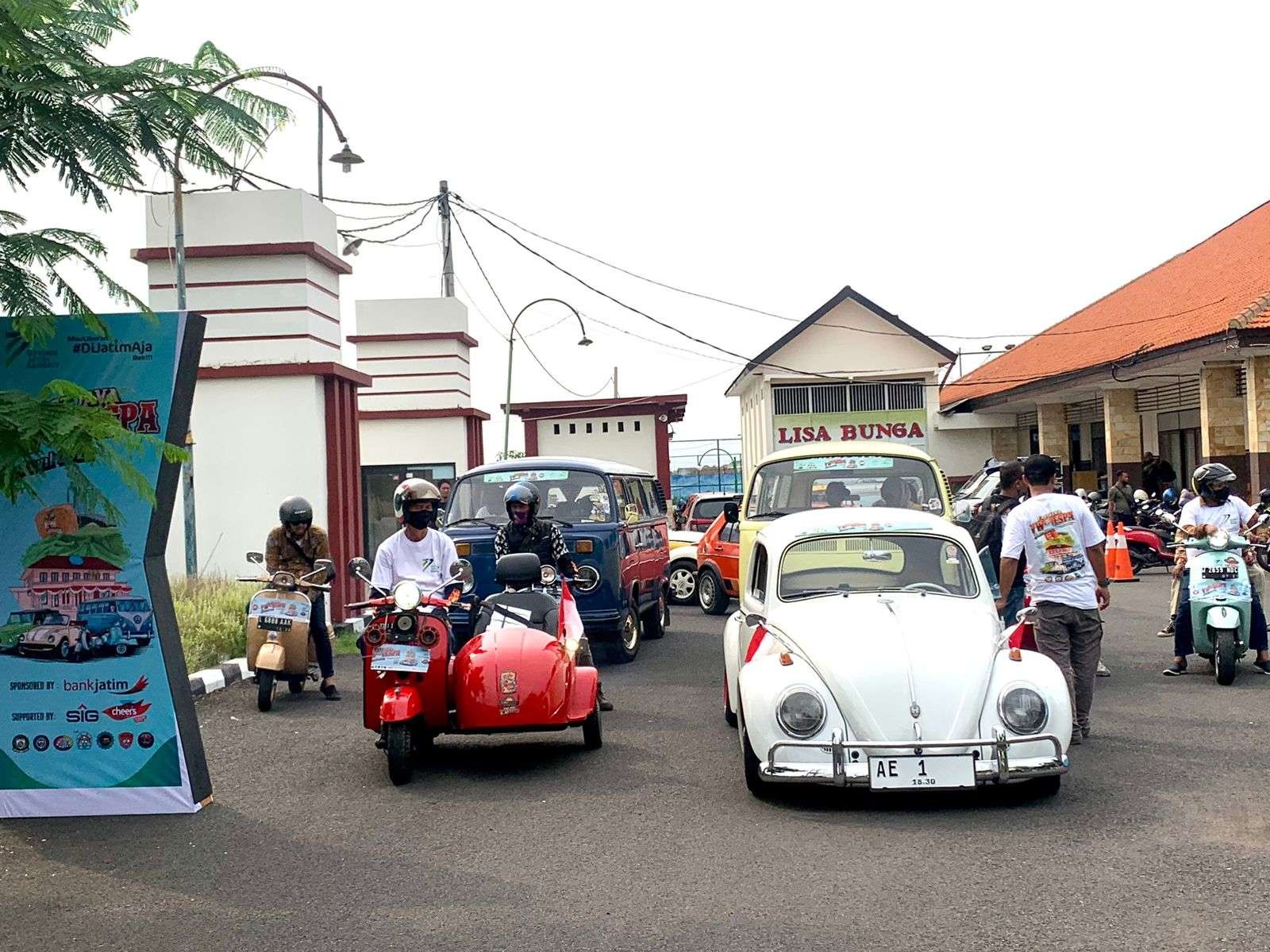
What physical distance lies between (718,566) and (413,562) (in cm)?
996

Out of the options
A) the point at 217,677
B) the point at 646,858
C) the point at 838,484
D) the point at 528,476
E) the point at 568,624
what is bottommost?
the point at 646,858

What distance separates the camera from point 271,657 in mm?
10977

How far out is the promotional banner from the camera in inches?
278

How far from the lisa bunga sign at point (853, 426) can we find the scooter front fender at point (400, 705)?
37.2 metres

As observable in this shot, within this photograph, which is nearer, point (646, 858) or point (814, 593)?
point (646, 858)

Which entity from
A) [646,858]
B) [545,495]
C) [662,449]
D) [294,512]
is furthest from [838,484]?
[662,449]

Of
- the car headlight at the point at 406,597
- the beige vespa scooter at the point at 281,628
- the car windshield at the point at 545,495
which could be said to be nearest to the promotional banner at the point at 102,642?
the car headlight at the point at 406,597

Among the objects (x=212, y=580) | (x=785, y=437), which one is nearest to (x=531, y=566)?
(x=212, y=580)

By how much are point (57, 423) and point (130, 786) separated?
7.98ft

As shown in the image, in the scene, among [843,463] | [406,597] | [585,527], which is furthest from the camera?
[585,527]

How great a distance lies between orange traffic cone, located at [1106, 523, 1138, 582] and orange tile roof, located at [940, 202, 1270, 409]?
423cm

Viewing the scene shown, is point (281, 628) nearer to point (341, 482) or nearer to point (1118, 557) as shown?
point (341, 482)

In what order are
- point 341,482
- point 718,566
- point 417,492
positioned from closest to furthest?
point 417,492, point 341,482, point 718,566

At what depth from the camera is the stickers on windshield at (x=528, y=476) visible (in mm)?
13883
